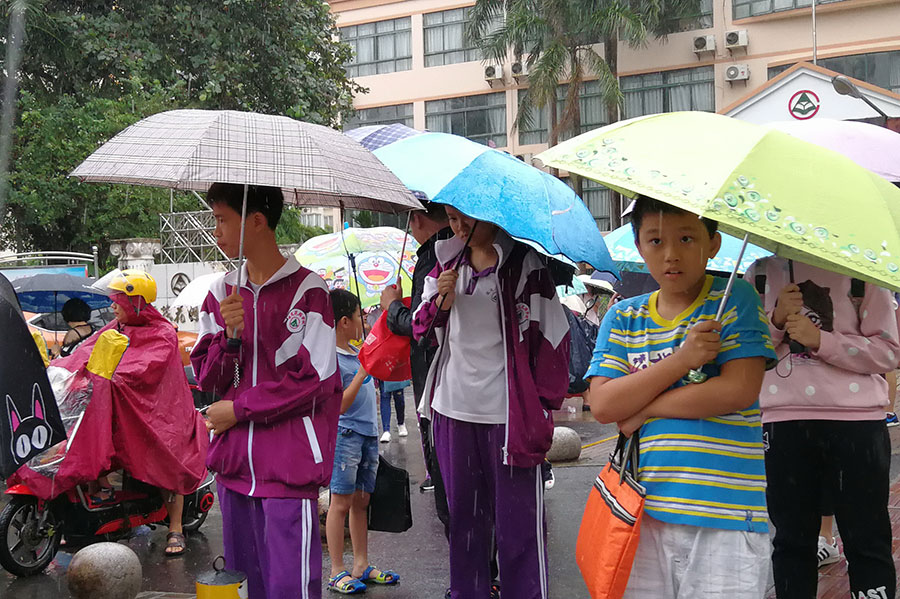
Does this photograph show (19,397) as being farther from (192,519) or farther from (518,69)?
(518,69)

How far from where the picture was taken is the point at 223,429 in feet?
12.1

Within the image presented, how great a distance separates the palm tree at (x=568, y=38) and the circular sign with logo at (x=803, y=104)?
1089 cm

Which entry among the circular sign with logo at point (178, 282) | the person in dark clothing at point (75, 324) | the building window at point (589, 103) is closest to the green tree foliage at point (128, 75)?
the circular sign with logo at point (178, 282)

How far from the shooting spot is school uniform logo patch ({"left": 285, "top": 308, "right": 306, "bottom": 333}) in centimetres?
372

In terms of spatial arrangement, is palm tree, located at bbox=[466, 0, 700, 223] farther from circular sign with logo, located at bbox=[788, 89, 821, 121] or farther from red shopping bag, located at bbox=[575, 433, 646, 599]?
red shopping bag, located at bbox=[575, 433, 646, 599]

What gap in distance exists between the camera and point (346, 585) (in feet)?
18.5

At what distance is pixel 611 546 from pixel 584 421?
1014 centimetres

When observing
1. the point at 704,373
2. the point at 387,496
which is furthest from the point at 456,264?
the point at 387,496

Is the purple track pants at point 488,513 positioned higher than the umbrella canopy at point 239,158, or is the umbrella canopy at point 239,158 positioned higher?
the umbrella canopy at point 239,158

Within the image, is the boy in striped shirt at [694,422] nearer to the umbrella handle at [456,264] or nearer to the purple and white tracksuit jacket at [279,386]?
the purple and white tracksuit jacket at [279,386]

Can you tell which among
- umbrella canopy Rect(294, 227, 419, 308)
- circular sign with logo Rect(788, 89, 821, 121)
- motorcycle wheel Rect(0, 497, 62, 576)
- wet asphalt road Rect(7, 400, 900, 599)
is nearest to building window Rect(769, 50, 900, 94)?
circular sign with logo Rect(788, 89, 821, 121)

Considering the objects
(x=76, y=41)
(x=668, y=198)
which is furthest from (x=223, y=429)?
(x=76, y=41)

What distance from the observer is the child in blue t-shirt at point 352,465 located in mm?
5621

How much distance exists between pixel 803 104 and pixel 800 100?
90 mm
